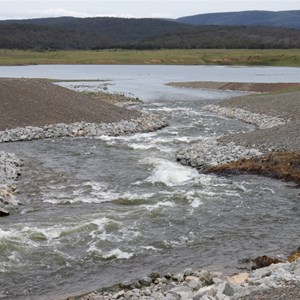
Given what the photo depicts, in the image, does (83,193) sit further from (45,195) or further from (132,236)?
(132,236)

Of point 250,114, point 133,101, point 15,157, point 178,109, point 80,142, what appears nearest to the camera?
point 15,157

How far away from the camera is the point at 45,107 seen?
134ft

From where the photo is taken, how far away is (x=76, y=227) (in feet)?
56.6

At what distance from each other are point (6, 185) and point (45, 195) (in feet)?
6.34

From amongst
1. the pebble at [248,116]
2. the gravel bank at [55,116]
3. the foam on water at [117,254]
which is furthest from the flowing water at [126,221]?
the pebble at [248,116]

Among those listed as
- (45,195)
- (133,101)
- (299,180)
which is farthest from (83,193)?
(133,101)

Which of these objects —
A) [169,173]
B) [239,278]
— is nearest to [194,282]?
[239,278]

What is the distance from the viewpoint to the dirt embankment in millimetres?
38406

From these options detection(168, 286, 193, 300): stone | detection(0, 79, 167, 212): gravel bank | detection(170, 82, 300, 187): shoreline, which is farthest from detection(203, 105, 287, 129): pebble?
detection(168, 286, 193, 300): stone

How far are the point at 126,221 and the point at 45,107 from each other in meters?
24.6

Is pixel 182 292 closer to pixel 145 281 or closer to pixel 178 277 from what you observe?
pixel 178 277

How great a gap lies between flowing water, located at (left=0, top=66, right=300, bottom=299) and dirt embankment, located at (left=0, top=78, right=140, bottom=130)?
323 inches

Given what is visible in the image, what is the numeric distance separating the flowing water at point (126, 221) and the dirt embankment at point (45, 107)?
8202 mm

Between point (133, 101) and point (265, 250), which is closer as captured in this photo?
point (265, 250)
